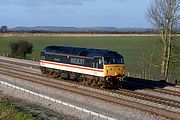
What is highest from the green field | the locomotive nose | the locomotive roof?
the locomotive roof

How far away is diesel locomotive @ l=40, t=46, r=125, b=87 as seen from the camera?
25.0 meters

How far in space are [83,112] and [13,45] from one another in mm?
47918

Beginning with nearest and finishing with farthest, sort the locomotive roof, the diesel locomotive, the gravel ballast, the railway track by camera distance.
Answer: the gravel ballast → the railway track → the diesel locomotive → the locomotive roof

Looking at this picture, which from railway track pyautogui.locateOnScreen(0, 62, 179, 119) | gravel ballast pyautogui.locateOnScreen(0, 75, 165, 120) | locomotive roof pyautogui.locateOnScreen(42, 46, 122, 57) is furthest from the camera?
locomotive roof pyautogui.locateOnScreen(42, 46, 122, 57)

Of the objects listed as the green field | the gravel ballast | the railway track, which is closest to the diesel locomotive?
the railway track

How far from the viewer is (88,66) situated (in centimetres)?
2622

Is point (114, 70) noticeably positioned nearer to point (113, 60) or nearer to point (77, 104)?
point (113, 60)

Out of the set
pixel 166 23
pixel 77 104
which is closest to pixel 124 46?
pixel 166 23

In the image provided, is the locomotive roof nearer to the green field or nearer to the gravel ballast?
the gravel ballast

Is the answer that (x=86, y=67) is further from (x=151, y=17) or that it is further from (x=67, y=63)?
(x=151, y=17)

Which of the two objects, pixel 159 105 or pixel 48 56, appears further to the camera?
pixel 48 56

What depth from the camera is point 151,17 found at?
38000mm

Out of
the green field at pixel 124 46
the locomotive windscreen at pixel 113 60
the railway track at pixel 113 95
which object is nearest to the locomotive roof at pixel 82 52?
the locomotive windscreen at pixel 113 60

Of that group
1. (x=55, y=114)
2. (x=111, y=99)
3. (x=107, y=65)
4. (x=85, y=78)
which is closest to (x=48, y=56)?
(x=85, y=78)
